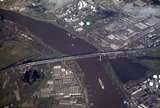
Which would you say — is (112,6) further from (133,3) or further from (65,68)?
(65,68)

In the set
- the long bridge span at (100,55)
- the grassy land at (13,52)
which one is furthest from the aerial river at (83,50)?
the grassy land at (13,52)

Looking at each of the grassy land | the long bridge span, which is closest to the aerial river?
the long bridge span

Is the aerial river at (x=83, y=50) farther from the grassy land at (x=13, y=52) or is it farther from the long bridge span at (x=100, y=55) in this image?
the grassy land at (x=13, y=52)

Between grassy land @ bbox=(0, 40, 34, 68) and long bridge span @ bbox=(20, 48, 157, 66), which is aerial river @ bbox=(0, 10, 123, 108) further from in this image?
grassy land @ bbox=(0, 40, 34, 68)

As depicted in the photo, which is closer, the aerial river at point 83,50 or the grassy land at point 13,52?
the aerial river at point 83,50

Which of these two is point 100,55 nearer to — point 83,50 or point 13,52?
point 83,50

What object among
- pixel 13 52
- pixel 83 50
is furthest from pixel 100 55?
pixel 13 52

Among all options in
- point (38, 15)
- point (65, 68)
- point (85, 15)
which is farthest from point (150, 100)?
point (38, 15)
